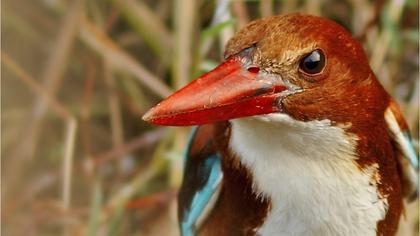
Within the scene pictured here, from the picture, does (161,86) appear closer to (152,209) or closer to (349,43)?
(152,209)

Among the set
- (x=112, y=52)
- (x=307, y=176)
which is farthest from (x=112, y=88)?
(x=307, y=176)

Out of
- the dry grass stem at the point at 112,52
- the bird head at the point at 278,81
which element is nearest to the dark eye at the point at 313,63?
the bird head at the point at 278,81

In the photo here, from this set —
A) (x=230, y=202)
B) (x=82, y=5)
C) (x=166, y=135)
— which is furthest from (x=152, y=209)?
(x=230, y=202)

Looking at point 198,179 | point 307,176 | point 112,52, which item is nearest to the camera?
point 307,176

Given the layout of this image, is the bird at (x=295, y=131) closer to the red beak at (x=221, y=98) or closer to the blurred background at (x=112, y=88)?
the red beak at (x=221, y=98)

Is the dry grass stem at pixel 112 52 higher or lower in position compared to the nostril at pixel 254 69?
higher

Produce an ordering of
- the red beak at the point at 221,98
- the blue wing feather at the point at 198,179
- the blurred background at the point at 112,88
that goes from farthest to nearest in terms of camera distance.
Result: the blurred background at the point at 112,88
the blue wing feather at the point at 198,179
the red beak at the point at 221,98


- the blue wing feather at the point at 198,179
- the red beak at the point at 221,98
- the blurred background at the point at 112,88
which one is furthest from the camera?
the blurred background at the point at 112,88

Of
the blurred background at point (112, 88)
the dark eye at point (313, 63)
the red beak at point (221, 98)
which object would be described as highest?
the blurred background at point (112, 88)

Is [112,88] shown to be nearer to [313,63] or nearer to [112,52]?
[112,52]
